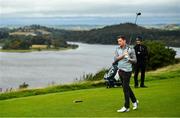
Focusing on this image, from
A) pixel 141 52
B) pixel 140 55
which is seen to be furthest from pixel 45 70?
pixel 141 52

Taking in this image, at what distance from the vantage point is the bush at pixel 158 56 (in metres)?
43.0

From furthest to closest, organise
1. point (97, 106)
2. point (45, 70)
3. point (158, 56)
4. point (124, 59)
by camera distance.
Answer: point (45, 70), point (158, 56), point (97, 106), point (124, 59)

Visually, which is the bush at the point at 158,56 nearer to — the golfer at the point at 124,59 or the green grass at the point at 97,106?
the green grass at the point at 97,106

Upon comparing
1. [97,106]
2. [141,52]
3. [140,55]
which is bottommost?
[97,106]

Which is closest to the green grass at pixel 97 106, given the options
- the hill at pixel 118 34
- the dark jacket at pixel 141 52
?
the dark jacket at pixel 141 52

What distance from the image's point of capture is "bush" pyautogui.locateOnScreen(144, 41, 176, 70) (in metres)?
43.0

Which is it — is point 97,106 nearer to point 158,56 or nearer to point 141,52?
point 141,52

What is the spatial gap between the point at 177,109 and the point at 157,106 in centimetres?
88

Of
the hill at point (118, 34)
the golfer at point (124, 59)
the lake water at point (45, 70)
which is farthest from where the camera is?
the hill at point (118, 34)

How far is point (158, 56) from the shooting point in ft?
151

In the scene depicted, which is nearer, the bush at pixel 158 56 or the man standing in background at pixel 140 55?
the man standing in background at pixel 140 55

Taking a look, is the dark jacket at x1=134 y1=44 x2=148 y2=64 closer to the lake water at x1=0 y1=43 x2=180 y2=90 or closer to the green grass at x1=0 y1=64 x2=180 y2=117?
the green grass at x1=0 y1=64 x2=180 y2=117

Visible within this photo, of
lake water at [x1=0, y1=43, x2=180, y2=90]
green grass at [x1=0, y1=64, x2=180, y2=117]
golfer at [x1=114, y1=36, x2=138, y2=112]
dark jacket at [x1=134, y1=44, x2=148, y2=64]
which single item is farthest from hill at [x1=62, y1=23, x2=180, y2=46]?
golfer at [x1=114, y1=36, x2=138, y2=112]

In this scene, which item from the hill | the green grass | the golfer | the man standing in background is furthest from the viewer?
the hill
